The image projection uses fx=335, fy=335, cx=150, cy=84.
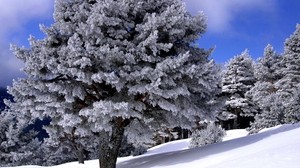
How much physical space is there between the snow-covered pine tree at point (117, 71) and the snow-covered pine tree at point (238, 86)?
97.2 ft

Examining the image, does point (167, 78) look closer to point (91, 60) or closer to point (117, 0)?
point (91, 60)

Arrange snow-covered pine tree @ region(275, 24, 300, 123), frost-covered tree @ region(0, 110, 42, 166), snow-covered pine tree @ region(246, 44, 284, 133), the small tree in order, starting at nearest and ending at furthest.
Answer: the small tree → frost-covered tree @ region(0, 110, 42, 166) → snow-covered pine tree @ region(275, 24, 300, 123) → snow-covered pine tree @ region(246, 44, 284, 133)

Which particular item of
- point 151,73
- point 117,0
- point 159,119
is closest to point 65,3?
point 117,0

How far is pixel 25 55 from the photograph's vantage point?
10.7 meters

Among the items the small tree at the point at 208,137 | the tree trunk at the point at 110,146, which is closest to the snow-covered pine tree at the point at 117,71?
the tree trunk at the point at 110,146

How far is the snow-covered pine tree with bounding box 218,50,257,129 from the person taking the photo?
40.1m

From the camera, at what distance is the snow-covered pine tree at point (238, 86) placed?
132ft

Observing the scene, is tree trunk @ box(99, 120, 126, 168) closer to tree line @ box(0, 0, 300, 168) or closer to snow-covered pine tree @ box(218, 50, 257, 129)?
tree line @ box(0, 0, 300, 168)

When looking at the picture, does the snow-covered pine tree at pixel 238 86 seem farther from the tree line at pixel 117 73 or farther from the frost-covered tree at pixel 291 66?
the tree line at pixel 117 73

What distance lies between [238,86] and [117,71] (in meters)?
33.2

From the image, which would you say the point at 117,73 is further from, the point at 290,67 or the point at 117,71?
the point at 290,67

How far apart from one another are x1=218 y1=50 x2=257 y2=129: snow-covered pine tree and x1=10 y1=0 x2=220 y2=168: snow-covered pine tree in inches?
1167

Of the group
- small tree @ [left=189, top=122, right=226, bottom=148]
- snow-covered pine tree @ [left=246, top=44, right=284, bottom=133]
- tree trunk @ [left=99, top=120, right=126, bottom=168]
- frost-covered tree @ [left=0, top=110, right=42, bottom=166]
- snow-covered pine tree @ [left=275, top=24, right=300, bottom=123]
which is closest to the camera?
tree trunk @ [left=99, top=120, right=126, bottom=168]

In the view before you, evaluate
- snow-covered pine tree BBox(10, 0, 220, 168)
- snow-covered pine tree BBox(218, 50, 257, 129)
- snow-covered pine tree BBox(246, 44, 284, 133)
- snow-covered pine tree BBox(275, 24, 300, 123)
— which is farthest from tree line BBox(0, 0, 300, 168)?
snow-covered pine tree BBox(218, 50, 257, 129)
